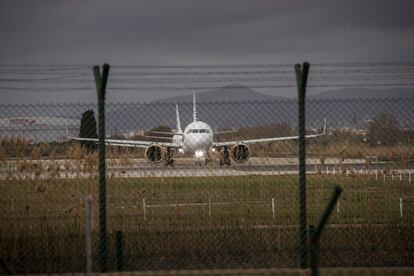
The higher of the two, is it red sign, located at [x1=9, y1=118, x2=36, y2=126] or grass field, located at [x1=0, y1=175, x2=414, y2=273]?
red sign, located at [x1=9, y1=118, x2=36, y2=126]

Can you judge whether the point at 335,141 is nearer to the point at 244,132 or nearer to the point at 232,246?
the point at 244,132

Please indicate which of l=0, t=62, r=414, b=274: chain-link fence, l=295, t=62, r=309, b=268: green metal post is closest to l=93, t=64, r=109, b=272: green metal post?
l=0, t=62, r=414, b=274: chain-link fence

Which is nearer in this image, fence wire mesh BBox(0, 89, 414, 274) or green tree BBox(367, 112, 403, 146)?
fence wire mesh BBox(0, 89, 414, 274)

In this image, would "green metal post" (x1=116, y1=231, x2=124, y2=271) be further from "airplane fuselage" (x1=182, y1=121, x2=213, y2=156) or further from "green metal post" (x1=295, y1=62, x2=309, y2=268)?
"airplane fuselage" (x1=182, y1=121, x2=213, y2=156)

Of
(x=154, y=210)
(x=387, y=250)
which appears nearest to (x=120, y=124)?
(x=387, y=250)

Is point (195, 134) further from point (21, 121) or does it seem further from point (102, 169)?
point (102, 169)

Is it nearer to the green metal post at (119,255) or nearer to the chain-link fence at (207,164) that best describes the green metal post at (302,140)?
the chain-link fence at (207,164)

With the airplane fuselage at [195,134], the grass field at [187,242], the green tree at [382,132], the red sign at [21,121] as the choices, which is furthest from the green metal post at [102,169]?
the airplane fuselage at [195,134]

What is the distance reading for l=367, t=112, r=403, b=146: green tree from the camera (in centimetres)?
709

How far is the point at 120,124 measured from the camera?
701cm

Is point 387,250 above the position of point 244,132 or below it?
below

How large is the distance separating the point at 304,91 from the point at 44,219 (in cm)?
592

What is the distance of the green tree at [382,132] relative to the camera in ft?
23.3

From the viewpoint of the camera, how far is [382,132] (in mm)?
7168
